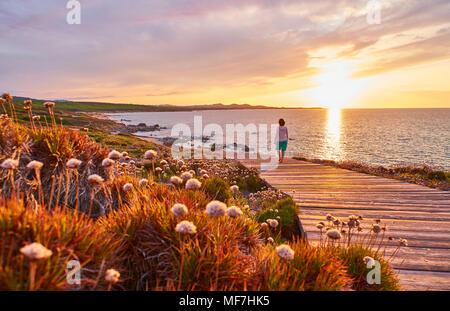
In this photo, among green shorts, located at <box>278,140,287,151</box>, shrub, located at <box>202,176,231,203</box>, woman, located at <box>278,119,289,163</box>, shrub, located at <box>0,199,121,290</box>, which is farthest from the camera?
green shorts, located at <box>278,140,287,151</box>

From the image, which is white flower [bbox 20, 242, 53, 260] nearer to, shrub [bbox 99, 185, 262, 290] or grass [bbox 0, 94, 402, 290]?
grass [bbox 0, 94, 402, 290]

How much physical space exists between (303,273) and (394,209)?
666 cm

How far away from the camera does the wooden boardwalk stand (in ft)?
14.1

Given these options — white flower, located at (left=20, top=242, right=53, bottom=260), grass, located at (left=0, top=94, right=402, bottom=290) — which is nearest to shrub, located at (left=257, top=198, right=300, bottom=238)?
grass, located at (left=0, top=94, right=402, bottom=290)

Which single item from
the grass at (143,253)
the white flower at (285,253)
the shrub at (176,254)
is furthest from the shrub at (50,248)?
the white flower at (285,253)

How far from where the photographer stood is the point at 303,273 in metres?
2.53

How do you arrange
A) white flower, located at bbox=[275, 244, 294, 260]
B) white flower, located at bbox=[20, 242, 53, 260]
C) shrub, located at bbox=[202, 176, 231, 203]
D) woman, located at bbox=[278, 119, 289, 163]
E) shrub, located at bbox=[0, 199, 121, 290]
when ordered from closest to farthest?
white flower, located at bbox=[20, 242, 53, 260], shrub, located at bbox=[0, 199, 121, 290], white flower, located at bbox=[275, 244, 294, 260], shrub, located at bbox=[202, 176, 231, 203], woman, located at bbox=[278, 119, 289, 163]

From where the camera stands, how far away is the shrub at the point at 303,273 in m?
2.34

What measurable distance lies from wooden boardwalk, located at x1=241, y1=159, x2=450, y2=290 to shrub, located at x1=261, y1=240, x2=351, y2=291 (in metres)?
2.31

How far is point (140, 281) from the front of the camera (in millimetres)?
2639

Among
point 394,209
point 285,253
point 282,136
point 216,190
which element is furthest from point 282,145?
point 285,253

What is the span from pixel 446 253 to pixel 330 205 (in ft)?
10.3
